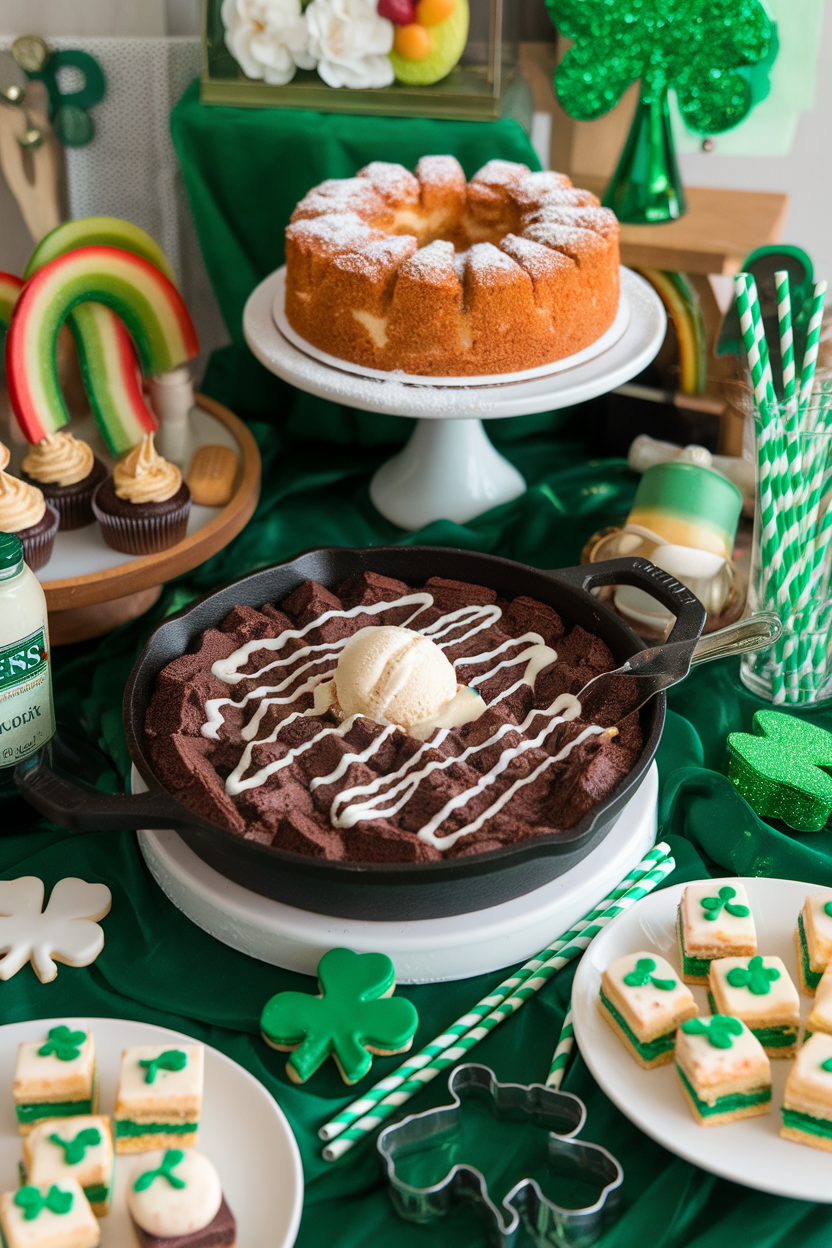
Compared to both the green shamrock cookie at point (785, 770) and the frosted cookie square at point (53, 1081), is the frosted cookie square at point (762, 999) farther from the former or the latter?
the frosted cookie square at point (53, 1081)

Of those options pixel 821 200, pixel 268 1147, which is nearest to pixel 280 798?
pixel 268 1147

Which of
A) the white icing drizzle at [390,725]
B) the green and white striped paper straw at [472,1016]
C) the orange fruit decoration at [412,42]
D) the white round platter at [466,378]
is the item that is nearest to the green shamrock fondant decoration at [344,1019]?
the green and white striped paper straw at [472,1016]

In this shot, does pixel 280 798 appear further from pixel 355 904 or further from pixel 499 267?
pixel 499 267

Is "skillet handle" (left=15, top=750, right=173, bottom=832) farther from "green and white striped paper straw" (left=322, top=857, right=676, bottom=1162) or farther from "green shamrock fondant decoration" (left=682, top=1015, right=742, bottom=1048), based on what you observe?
"green shamrock fondant decoration" (left=682, top=1015, right=742, bottom=1048)

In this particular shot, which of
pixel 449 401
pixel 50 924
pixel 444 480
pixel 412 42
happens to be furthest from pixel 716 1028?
pixel 412 42

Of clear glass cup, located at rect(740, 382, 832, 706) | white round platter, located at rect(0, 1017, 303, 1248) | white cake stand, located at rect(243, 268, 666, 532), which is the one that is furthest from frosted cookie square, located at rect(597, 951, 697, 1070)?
white cake stand, located at rect(243, 268, 666, 532)

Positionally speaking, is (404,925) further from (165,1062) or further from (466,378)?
(466,378)
